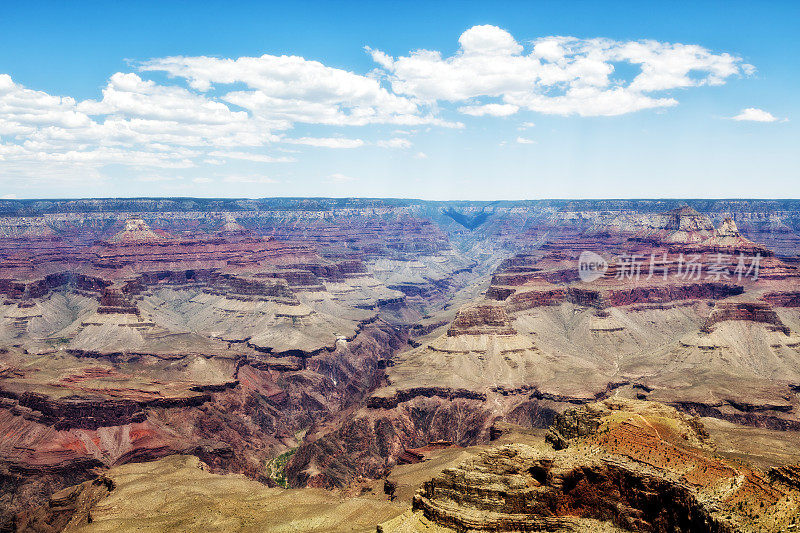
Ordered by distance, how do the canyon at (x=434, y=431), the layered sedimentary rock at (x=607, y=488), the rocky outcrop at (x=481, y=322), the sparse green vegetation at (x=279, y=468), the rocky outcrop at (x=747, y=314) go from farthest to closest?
1. the rocky outcrop at (x=747, y=314)
2. the rocky outcrop at (x=481, y=322)
3. the sparse green vegetation at (x=279, y=468)
4. the canyon at (x=434, y=431)
5. the layered sedimentary rock at (x=607, y=488)

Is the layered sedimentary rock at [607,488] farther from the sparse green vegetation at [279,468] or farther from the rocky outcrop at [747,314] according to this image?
the rocky outcrop at [747,314]

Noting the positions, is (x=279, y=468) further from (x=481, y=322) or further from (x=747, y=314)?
(x=747, y=314)

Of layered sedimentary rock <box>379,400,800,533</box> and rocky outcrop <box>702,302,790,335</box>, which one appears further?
rocky outcrop <box>702,302,790,335</box>

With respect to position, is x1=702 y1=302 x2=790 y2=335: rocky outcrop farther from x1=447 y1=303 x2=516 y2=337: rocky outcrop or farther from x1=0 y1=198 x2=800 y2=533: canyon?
x1=447 y1=303 x2=516 y2=337: rocky outcrop

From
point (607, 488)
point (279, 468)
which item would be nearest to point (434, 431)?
point (279, 468)

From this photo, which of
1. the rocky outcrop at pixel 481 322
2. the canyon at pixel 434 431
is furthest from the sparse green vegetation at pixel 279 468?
the rocky outcrop at pixel 481 322

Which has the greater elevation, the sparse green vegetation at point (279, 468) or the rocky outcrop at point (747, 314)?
the rocky outcrop at point (747, 314)

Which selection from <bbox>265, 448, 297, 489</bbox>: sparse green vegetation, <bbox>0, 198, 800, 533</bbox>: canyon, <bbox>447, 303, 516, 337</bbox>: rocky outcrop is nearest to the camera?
<bbox>0, 198, 800, 533</bbox>: canyon

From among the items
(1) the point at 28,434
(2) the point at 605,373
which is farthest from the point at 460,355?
(1) the point at 28,434

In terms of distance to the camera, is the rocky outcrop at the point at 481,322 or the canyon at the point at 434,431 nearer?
the canyon at the point at 434,431

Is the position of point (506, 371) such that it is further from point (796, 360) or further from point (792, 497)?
point (792, 497)

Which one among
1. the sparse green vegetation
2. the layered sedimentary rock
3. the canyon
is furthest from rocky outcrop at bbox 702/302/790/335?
the layered sedimentary rock

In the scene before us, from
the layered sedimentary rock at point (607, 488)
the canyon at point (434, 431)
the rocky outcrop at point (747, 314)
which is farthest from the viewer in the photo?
the rocky outcrop at point (747, 314)
